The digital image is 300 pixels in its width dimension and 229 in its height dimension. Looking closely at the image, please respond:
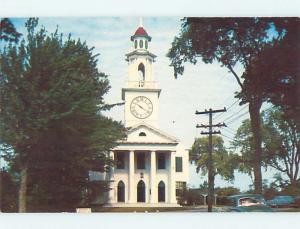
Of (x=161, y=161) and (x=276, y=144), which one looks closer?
(x=276, y=144)

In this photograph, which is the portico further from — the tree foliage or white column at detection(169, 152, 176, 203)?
the tree foliage

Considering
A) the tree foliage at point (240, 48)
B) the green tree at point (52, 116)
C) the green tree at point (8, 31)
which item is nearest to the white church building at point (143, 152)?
the green tree at point (52, 116)

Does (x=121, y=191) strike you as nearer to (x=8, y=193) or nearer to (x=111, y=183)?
(x=111, y=183)

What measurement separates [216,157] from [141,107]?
1576 millimetres

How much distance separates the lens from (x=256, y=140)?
10.9m

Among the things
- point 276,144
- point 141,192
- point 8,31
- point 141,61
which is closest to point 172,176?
point 141,192

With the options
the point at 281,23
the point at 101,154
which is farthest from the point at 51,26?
the point at 281,23

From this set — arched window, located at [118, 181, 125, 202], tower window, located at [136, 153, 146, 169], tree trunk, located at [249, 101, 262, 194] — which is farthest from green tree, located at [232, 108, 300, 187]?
arched window, located at [118, 181, 125, 202]

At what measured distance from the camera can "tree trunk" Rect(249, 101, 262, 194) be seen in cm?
1080

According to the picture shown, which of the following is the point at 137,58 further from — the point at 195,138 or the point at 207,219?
the point at 207,219

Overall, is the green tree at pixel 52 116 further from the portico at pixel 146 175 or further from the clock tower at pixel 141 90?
the clock tower at pixel 141 90

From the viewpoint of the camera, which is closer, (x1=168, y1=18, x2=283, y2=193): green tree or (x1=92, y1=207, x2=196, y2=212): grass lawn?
(x1=92, y1=207, x2=196, y2=212): grass lawn

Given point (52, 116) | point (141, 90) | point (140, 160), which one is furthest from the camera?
point (140, 160)

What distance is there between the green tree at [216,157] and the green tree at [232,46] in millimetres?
439
